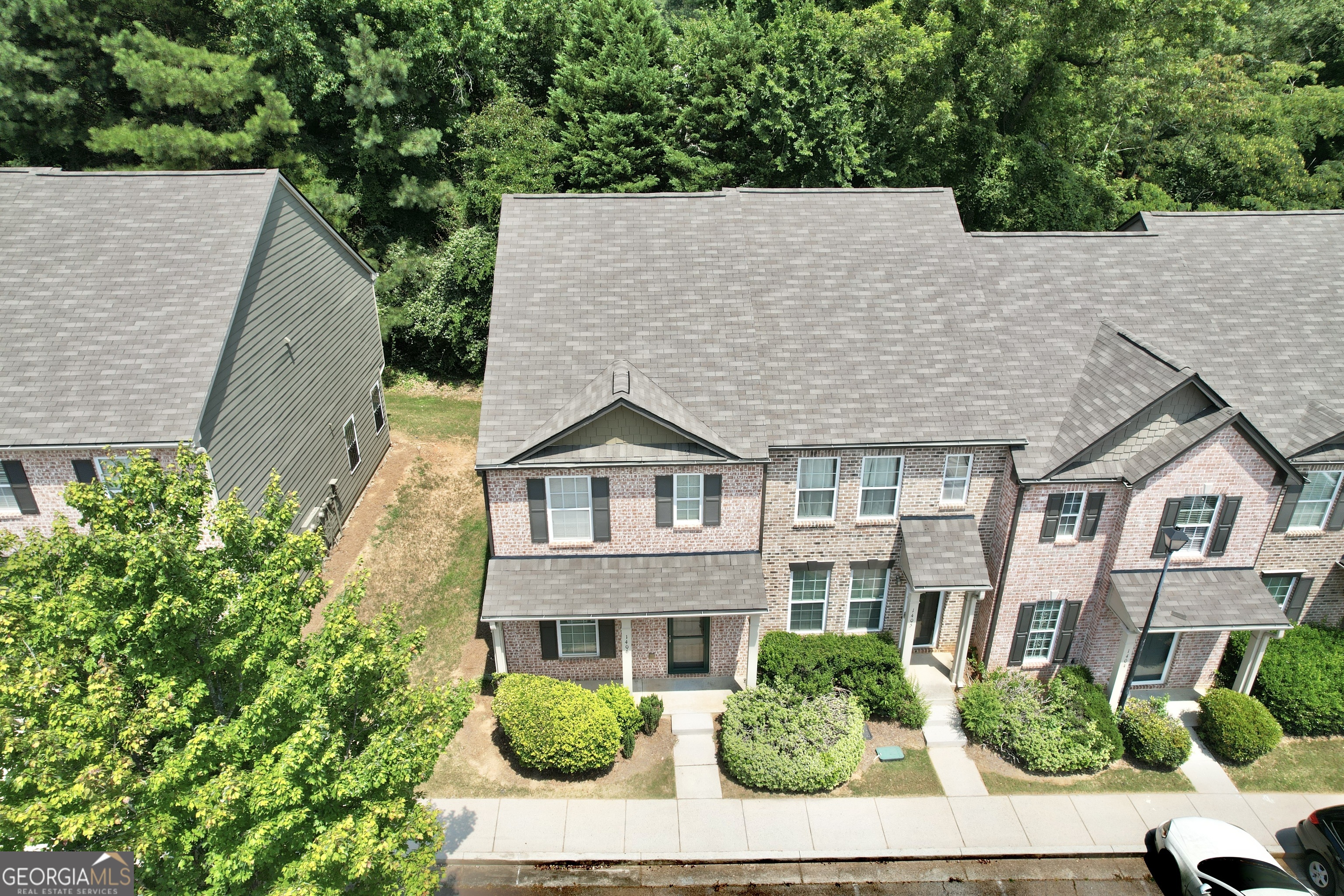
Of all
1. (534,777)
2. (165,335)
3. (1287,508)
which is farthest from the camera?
(1287,508)

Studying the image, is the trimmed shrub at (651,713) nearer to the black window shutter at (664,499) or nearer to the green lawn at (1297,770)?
the black window shutter at (664,499)

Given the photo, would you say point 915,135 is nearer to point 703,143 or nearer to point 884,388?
point 703,143

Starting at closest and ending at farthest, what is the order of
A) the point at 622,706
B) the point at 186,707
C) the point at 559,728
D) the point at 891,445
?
1. the point at 186,707
2. the point at 559,728
3. the point at 622,706
4. the point at 891,445

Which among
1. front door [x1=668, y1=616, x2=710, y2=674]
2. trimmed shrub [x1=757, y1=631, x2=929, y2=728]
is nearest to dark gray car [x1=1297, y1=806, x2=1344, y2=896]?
trimmed shrub [x1=757, y1=631, x2=929, y2=728]

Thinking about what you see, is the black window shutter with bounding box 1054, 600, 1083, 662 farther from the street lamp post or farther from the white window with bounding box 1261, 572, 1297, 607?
the white window with bounding box 1261, 572, 1297, 607

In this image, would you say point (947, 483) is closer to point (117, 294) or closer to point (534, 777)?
point (534, 777)

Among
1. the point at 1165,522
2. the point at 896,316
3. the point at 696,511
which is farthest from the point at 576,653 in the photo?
the point at 1165,522

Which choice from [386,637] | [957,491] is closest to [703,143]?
[957,491]
